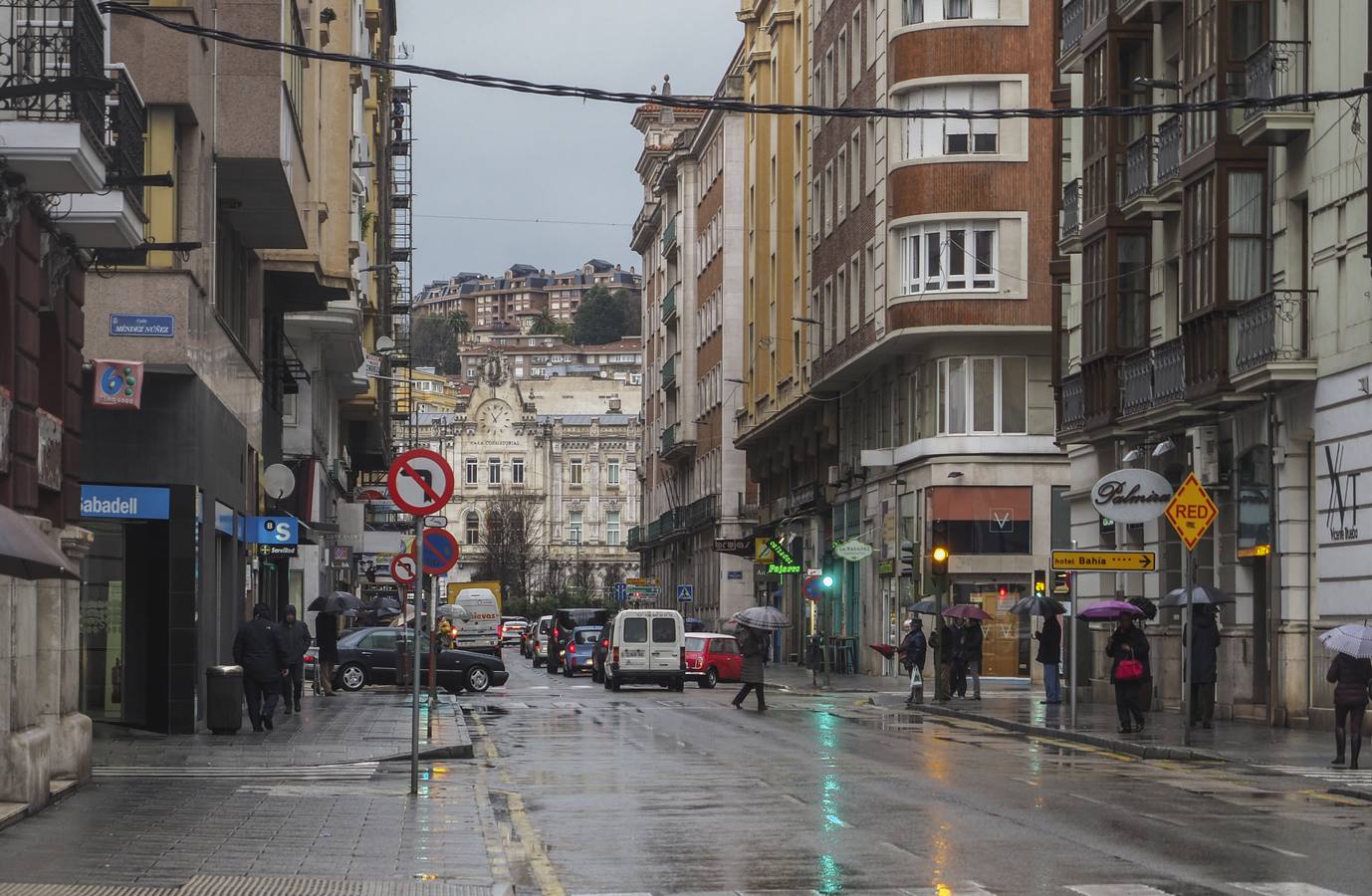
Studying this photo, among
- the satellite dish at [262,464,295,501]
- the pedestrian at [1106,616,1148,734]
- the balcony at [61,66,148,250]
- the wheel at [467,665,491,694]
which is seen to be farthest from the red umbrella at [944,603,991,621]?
the balcony at [61,66,148,250]

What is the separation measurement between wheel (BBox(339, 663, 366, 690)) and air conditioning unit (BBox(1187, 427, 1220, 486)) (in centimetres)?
1980

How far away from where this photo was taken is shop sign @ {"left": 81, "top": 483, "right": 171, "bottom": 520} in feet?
87.0

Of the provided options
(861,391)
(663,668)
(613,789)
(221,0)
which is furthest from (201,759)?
(861,391)

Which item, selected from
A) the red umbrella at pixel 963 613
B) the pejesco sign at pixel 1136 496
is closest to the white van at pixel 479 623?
the red umbrella at pixel 963 613

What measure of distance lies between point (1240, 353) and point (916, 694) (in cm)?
1067

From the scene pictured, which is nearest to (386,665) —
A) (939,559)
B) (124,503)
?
(939,559)

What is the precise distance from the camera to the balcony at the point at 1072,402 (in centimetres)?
4025

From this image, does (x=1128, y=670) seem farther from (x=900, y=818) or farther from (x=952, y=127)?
(x=952, y=127)

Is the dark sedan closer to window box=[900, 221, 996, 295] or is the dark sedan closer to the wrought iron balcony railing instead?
window box=[900, 221, 996, 295]

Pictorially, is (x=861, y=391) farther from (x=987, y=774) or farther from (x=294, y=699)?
(x=987, y=774)

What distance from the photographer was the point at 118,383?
24.9 metres

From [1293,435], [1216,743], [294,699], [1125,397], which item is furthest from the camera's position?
[1125,397]

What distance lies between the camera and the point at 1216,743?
1062 inches

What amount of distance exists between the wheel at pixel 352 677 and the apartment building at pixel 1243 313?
670 inches
